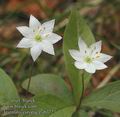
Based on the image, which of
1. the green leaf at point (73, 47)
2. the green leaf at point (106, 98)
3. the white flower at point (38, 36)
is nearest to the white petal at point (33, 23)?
the white flower at point (38, 36)

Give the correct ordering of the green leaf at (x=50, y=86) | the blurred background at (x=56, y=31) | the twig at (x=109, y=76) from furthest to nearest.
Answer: the blurred background at (x=56, y=31) < the twig at (x=109, y=76) < the green leaf at (x=50, y=86)

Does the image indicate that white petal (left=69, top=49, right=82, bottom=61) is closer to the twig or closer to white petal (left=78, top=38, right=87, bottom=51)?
white petal (left=78, top=38, right=87, bottom=51)

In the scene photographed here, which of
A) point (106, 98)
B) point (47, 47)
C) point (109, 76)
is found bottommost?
point (109, 76)

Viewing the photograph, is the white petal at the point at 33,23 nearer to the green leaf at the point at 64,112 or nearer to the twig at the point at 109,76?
the green leaf at the point at 64,112

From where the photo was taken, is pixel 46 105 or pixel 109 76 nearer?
pixel 46 105

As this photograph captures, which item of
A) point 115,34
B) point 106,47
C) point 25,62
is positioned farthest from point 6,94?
point 115,34

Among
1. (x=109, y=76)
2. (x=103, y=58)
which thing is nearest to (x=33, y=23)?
(x=103, y=58)

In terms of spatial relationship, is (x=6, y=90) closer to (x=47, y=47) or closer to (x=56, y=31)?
(x=47, y=47)
